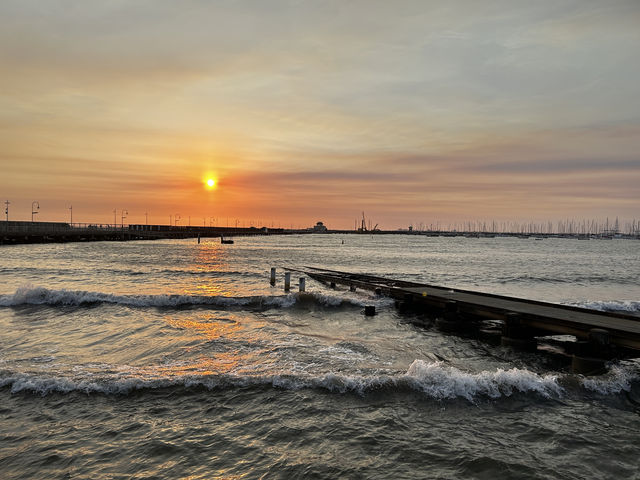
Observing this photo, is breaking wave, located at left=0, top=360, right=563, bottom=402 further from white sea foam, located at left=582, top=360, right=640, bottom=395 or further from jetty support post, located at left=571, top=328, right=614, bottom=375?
jetty support post, located at left=571, top=328, right=614, bottom=375

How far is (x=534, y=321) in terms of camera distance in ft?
A: 49.9

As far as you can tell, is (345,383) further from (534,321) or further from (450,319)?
(450,319)

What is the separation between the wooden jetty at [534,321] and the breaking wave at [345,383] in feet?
8.25

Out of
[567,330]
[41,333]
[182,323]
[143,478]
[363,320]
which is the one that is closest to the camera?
[143,478]

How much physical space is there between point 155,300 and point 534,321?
1971 cm

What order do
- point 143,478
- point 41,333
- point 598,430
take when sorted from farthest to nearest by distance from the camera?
point 41,333, point 598,430, point 143,478

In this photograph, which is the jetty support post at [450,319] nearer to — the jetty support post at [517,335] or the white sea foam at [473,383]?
the jetty support post at [517,335]

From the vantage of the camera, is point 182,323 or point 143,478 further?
point 182,323

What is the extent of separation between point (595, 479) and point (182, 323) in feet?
54.0

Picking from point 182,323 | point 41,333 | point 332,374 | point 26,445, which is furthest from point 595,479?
point 41,333

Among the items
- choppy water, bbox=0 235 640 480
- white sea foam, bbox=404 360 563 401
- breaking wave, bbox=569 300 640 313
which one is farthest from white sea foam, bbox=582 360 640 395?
breaking wave, bbox=569 300 640 313

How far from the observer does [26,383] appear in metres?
10.2

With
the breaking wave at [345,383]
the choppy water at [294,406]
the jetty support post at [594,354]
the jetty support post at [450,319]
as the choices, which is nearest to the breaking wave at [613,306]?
the jetty support post at [450,319]

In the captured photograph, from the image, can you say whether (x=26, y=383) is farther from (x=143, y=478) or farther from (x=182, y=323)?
(x=182, y=323)
